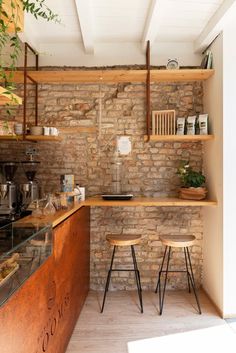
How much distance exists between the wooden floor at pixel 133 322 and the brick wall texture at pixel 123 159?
0.40m

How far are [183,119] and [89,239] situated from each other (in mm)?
1888

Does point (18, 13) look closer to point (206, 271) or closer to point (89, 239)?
point (89, 239)

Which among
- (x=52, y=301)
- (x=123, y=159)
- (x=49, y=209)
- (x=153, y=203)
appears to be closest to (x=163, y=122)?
(x=123, y=159)

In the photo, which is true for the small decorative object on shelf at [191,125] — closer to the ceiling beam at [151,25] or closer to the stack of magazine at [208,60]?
the stack of magazine at [208,60]

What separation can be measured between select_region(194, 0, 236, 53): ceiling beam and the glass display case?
97.6 inches

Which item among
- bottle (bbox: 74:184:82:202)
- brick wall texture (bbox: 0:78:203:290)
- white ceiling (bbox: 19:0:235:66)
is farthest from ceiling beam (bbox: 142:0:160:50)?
bottle (bbox: 74:184:82:202)

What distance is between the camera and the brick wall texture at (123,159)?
12.2 ft

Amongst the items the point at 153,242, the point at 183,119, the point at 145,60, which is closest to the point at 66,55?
the point at 145,60

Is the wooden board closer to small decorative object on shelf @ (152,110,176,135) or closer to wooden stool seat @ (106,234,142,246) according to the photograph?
wooden stool seat @ (106,234,142,246)

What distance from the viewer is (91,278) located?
3.74m

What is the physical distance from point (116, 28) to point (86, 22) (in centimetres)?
48

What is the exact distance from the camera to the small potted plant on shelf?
10.9 feet

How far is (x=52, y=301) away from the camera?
1984 millimetres

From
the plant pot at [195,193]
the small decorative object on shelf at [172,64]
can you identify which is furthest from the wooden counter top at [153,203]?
the small decorative object on shelf at [172,64]
